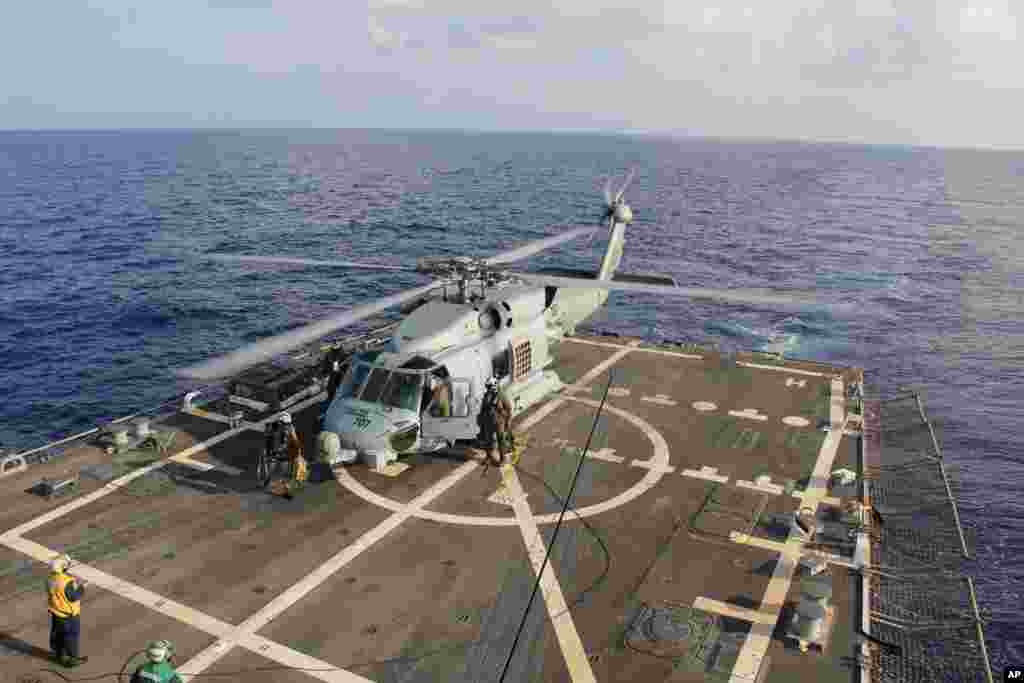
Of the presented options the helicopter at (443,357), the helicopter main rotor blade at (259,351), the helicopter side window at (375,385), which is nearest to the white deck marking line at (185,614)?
the helicopter main rotor blade at (259,351)

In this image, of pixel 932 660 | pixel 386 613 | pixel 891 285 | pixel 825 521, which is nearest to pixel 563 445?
pixel 825 521

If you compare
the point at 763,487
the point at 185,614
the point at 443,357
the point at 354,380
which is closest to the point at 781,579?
the point at 763,487

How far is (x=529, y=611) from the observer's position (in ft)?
44.1

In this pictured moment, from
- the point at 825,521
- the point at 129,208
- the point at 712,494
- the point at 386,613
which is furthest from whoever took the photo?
the point at 129,208

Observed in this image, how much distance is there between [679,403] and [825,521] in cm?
762

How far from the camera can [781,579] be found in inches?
572

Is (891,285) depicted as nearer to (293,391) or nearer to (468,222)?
(468,222)

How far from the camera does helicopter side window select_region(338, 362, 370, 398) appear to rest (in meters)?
18.6

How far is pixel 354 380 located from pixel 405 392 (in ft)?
4.96

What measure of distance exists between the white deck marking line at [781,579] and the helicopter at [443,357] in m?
4.81

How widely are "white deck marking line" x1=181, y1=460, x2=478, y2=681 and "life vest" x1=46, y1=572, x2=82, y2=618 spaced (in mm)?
2005

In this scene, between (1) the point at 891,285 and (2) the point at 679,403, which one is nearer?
(2) the point at 679,403

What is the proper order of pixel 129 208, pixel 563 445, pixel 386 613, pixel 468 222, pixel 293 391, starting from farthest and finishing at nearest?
pixel 129 208
pixel 468 222
pixel 293 391
pixel 563 445
pixel 386 613

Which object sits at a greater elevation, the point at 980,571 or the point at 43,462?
the point at 43,462
